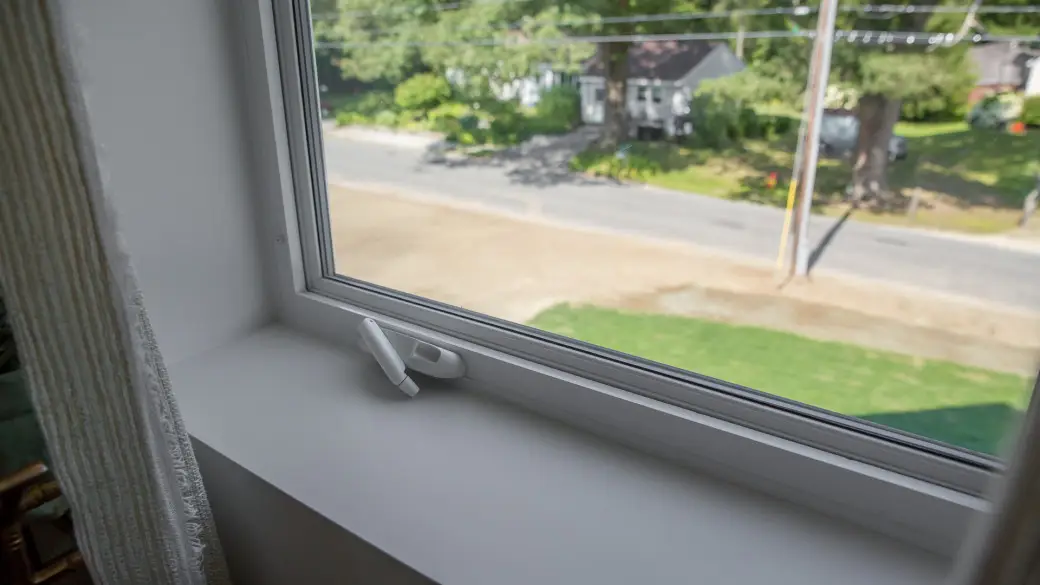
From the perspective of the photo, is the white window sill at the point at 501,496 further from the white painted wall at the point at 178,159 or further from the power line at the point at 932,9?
the power line at the point at 932,9

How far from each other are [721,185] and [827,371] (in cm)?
24

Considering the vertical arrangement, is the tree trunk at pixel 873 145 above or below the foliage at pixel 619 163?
above

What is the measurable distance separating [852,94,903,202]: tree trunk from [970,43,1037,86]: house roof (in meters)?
0.07

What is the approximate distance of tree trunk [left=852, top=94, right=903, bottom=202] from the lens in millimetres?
616

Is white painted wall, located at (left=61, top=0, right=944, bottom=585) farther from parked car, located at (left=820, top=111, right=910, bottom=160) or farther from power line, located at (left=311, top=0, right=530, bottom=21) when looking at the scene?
parked car, located at (left=820, top=111, right=910, bottom=160)

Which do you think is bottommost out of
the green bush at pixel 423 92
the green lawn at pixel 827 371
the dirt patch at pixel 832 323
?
the green lawn at pixel 827 371

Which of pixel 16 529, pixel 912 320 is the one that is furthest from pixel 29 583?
pixel 912 320

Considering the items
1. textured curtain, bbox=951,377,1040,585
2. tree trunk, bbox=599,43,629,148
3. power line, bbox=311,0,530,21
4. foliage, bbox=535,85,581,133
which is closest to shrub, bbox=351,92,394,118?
power line, bbox=311,0,530,21

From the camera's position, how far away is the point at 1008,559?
0.32 meters

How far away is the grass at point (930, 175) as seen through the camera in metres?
0.56

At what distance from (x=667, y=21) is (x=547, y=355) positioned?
0.42m

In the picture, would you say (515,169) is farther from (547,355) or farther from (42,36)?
(42,36)

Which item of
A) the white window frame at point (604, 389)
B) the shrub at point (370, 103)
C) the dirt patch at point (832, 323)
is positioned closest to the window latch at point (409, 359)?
the white window frame at point (604, 389)

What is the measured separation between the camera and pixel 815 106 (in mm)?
657
